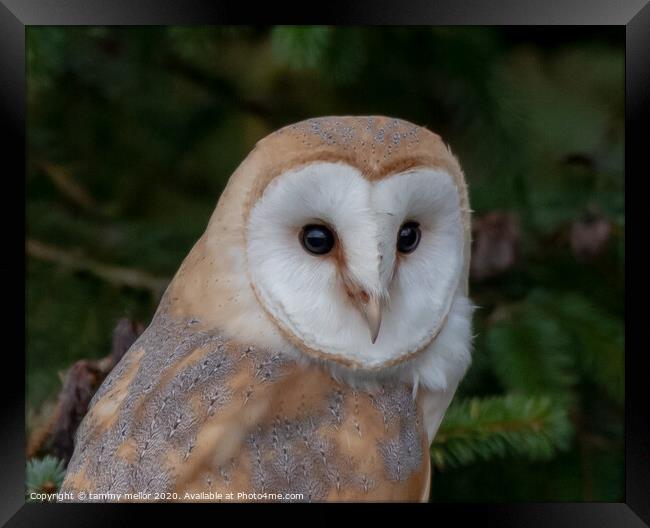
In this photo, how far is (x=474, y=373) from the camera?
1.98 meters

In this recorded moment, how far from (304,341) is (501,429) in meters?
0.44

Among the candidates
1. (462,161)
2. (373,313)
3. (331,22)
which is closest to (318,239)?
(373,313)

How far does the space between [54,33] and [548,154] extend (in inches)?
46.5

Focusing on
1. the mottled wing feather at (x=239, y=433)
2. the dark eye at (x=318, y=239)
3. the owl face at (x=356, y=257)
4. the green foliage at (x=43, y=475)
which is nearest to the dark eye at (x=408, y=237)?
the owl face at (x=356, y=257)

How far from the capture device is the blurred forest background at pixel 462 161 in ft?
6.08

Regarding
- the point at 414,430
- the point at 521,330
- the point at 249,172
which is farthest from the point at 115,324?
the point at 521,330

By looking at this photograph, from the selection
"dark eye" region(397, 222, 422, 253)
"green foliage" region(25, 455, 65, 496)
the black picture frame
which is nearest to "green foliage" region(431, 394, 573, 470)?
the black picture frame

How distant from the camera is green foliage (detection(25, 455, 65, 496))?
142cm

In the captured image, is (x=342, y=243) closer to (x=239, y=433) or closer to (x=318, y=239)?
(x=318, y=239)

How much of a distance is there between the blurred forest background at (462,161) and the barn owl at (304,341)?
32cm

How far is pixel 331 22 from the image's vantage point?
1.34 metres

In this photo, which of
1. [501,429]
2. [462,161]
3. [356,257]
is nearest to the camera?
[356,257]

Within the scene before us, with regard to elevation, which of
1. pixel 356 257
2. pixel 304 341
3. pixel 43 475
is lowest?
pixel 43 475

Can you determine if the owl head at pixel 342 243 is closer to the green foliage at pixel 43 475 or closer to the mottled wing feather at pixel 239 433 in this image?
the mottled wing feather at pixel 239 433
